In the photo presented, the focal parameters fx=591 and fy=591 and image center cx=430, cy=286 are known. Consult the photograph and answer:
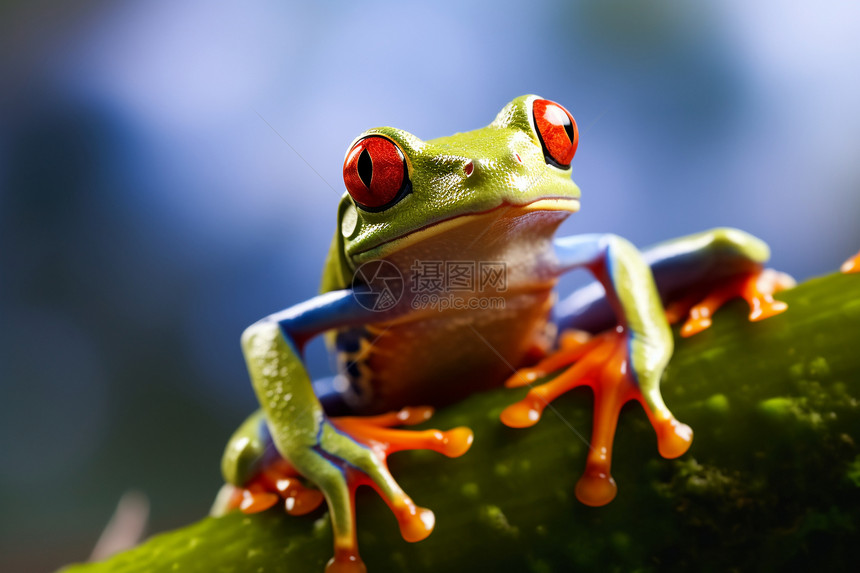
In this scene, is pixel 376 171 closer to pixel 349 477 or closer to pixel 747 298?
pixel 349 477

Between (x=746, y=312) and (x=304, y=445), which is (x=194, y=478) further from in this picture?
(x=746, y=312)

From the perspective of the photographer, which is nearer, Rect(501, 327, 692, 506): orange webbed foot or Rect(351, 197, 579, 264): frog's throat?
Rect(501, 327, 692, 506): orange webbed foot

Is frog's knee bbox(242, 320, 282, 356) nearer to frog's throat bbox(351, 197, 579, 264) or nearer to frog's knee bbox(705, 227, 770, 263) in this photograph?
frog's throat bbox(351, 197, 579, 264)

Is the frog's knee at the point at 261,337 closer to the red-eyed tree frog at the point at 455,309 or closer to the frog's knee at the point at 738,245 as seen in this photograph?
the red-eyed tree frog at the point at 455,309

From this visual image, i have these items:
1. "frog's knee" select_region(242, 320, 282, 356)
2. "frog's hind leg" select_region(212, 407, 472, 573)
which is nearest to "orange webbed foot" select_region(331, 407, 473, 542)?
"frog's hind leg" select_region(212, 407, 472, 573)

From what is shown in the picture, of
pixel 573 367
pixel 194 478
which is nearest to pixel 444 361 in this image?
pixel 573 367

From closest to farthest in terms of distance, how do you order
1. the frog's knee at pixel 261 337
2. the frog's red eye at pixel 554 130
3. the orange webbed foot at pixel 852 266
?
1. the orange webbed foot at pixel 852 266
2. the frog's red eye at pixel 554 130
3. the frog's knee at pixel 261 337

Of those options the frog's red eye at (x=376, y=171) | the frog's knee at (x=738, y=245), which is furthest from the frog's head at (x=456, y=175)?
the frog's knee at (x=738, y=245)

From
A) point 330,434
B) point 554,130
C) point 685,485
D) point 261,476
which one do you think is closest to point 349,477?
point 330,434
